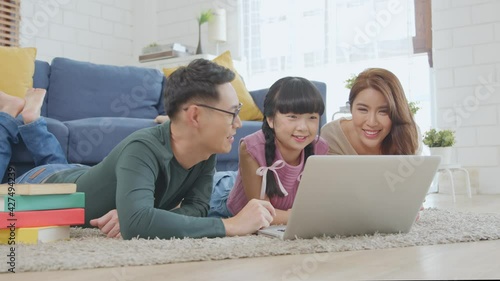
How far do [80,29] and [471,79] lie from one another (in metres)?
3.45

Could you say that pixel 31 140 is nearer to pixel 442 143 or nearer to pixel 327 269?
pixel 327 269

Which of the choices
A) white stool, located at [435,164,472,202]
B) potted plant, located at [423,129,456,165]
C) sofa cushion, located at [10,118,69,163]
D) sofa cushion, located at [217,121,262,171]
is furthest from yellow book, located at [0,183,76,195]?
potted plant, located at [423,129,456,165]

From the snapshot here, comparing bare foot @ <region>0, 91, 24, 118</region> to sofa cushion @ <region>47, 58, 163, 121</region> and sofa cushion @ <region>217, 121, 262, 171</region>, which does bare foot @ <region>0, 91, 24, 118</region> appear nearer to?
sofa cushion @ <region>47, 58, 163, 121</region>

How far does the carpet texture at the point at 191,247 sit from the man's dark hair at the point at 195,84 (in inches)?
15.8

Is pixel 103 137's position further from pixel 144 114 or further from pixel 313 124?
pixel 313 124

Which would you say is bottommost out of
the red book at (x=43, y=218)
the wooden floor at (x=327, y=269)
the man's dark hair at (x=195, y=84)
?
the wooden floor at (x=327, y=269)


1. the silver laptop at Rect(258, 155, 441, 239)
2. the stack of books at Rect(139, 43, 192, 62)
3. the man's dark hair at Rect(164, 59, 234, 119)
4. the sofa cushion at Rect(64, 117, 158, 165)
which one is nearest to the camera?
the silver laptop at Rect(258, 155, 441, 239)

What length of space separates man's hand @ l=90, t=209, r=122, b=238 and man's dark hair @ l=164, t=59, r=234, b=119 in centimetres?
34

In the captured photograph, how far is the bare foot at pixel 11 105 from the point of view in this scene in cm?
249

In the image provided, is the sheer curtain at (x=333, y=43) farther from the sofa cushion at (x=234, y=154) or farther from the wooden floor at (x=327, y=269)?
the wooden floor at (x=327, y=269)

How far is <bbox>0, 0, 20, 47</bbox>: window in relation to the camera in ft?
14.7

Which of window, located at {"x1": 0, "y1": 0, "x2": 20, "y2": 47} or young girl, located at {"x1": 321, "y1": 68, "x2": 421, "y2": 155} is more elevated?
window, located at {"x1": 0, "y1": 0, "x2": 20, "y2": 47}

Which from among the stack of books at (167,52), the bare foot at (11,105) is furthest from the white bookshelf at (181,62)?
the bare foot at (11,105)

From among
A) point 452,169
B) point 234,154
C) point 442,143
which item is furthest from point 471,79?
point 234,154
